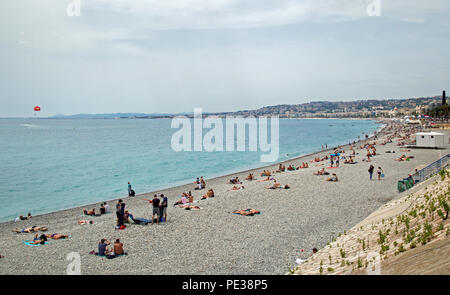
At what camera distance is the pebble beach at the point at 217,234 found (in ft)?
35.7

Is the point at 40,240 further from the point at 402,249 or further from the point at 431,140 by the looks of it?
the point at 431,140

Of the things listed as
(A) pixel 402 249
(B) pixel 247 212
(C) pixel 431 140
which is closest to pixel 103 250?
A: (B) pixel 247 212

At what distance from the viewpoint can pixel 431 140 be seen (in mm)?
38750

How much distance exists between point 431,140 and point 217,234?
1382 inches

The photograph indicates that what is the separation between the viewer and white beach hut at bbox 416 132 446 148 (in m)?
38.3

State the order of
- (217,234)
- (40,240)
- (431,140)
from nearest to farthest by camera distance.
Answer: (217,234) < (40,240) < (431,140)

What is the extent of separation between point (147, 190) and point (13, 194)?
12.4m

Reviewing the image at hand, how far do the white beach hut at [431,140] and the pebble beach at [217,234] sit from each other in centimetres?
2019

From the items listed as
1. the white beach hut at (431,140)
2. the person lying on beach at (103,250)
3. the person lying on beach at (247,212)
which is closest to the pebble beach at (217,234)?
the person lying on beach at (103,250)

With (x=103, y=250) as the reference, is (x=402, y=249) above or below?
above

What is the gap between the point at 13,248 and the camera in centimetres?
1339
